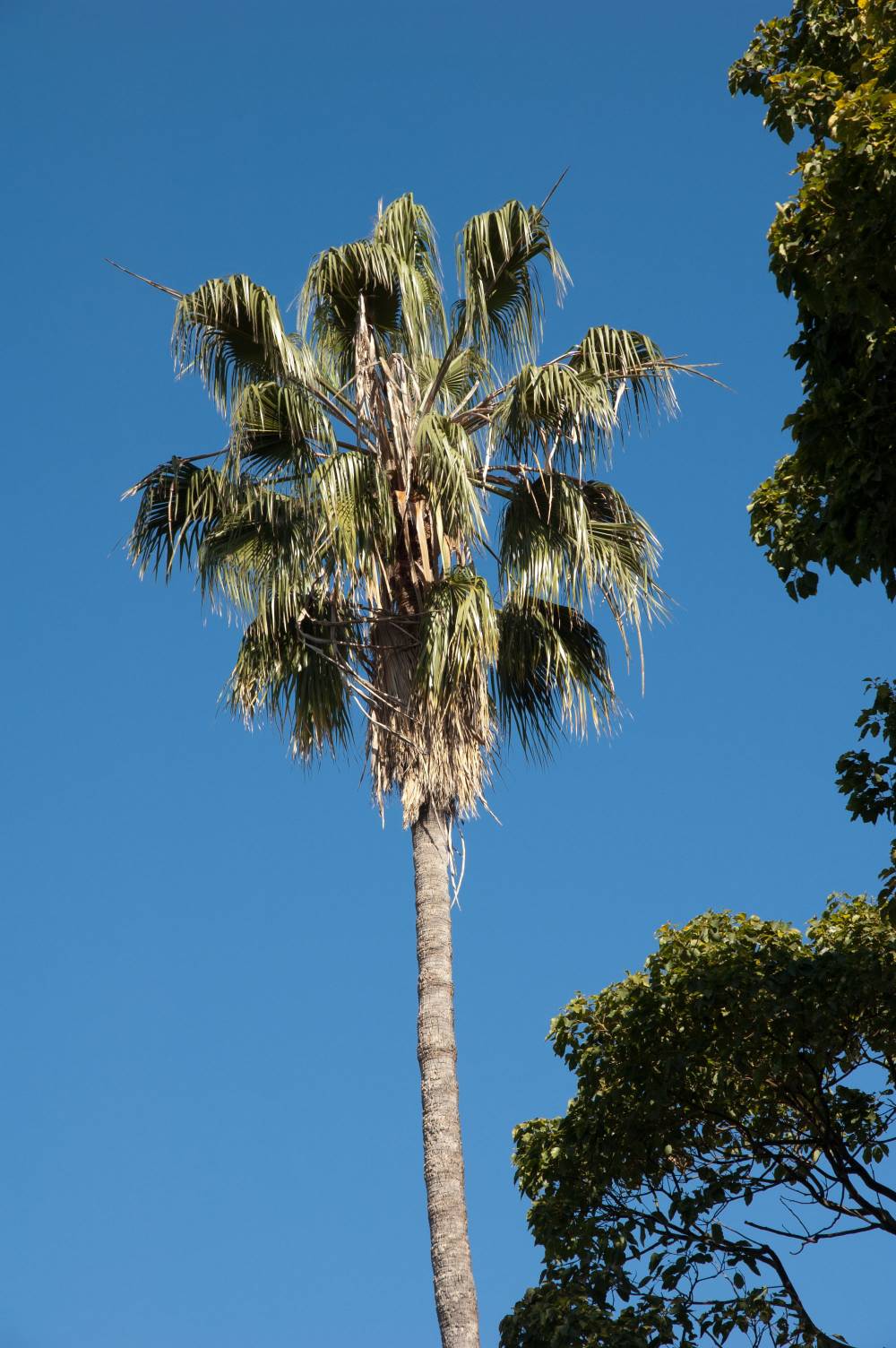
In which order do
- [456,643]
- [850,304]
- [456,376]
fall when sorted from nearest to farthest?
[850,304], [456,643], [456,376]

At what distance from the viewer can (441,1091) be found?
438 inches

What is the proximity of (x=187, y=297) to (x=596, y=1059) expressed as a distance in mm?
6635

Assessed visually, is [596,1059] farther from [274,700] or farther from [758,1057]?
[274,700]

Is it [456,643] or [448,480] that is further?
[448,480]

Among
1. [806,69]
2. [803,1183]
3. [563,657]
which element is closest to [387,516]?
[563,657]

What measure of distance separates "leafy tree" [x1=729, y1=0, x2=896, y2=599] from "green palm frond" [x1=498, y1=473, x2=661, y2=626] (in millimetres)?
2819

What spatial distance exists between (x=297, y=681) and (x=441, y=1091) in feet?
10.9

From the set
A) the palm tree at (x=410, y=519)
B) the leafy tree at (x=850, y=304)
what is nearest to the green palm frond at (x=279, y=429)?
the palm tree at (x=410, y=519)

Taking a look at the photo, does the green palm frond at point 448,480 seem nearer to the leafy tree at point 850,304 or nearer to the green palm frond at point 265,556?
the green palm frond at point 265,556

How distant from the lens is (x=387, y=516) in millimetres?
12367

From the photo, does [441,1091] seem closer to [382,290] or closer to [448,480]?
[448,480]

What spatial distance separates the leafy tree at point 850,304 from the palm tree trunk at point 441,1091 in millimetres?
3704

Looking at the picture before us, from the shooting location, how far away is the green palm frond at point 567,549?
41.2 ft

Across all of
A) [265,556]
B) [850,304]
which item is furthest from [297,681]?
[850,304]
